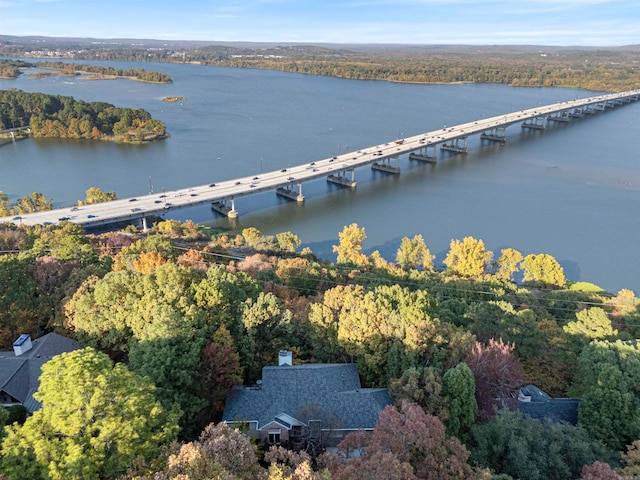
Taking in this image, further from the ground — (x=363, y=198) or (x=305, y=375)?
(x=305, y=375)

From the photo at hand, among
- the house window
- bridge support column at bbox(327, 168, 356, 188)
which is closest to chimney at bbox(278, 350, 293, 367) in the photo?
the house window

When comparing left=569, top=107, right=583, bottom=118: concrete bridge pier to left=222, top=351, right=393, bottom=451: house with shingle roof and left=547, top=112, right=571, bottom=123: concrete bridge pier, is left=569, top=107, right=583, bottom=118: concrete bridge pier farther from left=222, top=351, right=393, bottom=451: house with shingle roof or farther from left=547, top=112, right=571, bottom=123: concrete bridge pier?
left=222, top=351, right=393, bottom=451: house with shingle roof

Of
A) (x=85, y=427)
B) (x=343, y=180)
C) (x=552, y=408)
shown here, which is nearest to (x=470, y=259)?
(x=552, y=408)

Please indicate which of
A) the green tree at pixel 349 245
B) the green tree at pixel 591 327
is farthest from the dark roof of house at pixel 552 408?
the green tree at pixel 349 245

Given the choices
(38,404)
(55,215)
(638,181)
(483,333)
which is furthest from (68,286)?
(638,181)

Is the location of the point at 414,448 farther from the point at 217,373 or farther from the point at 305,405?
the point at 217,373

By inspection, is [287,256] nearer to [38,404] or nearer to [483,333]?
[483,333]
